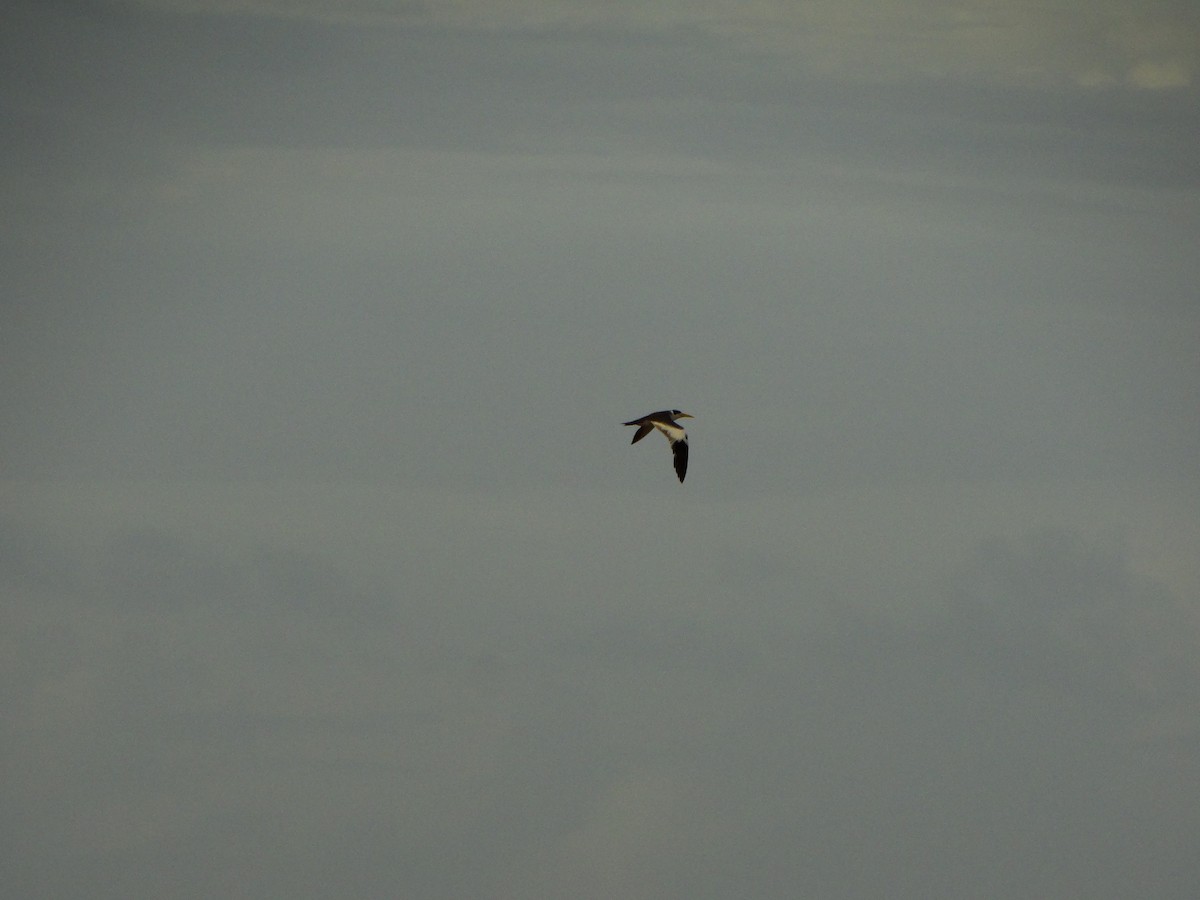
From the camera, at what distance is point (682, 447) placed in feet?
526
